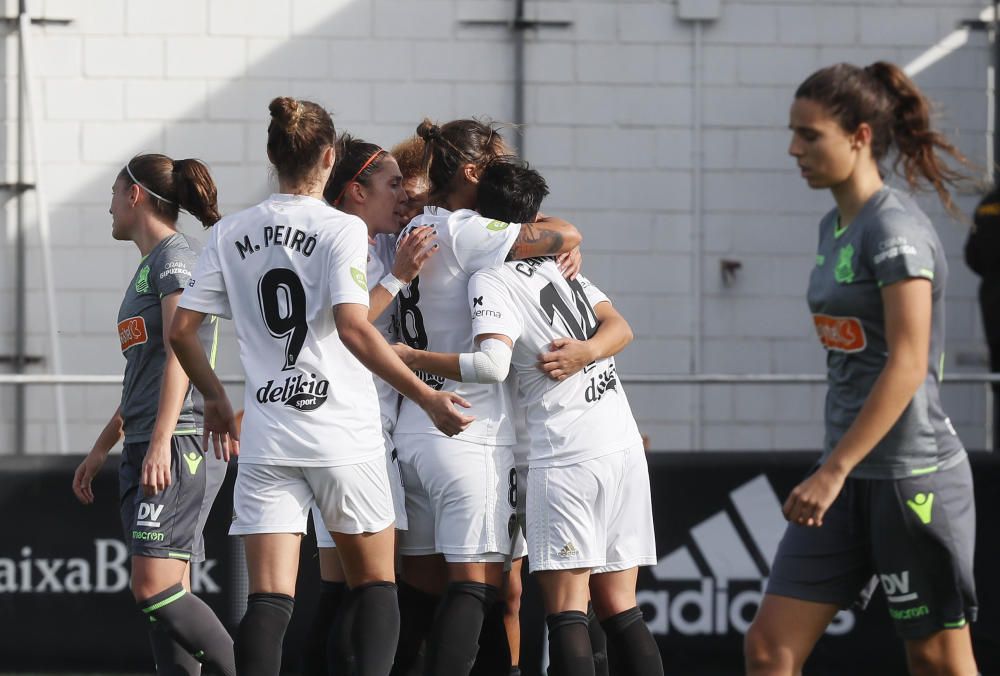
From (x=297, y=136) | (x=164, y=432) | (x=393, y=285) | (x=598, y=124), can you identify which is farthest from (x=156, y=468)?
(x=598, y=124)

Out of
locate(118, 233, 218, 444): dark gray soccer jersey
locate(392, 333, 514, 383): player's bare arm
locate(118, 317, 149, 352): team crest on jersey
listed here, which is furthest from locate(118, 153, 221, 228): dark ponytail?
locate(392, 333, 514, 383): player's bare arm

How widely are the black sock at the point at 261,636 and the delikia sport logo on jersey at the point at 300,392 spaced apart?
1.65ft

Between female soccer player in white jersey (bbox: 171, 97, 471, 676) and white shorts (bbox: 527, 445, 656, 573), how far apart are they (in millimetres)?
395

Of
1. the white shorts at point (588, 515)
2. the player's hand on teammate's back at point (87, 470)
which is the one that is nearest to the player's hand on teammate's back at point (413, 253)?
the white shorts at point (588, 515)

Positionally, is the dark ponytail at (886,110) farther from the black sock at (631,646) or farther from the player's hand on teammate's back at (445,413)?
the black sock at (631,646)

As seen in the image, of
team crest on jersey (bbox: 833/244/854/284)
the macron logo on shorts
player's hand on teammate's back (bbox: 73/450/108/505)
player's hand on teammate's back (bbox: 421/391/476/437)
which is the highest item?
team crest on jersey (bbox: 833/244/854/284)

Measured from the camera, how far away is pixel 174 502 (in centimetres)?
416

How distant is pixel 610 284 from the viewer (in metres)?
8.40

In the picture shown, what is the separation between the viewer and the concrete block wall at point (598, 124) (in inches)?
325

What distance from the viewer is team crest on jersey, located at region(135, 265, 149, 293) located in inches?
166

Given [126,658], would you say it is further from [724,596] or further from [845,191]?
[845,191]

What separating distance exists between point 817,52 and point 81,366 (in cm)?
477

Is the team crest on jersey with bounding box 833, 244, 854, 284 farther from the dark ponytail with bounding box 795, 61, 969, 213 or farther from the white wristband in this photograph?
the white wristband

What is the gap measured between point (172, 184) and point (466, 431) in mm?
1263
